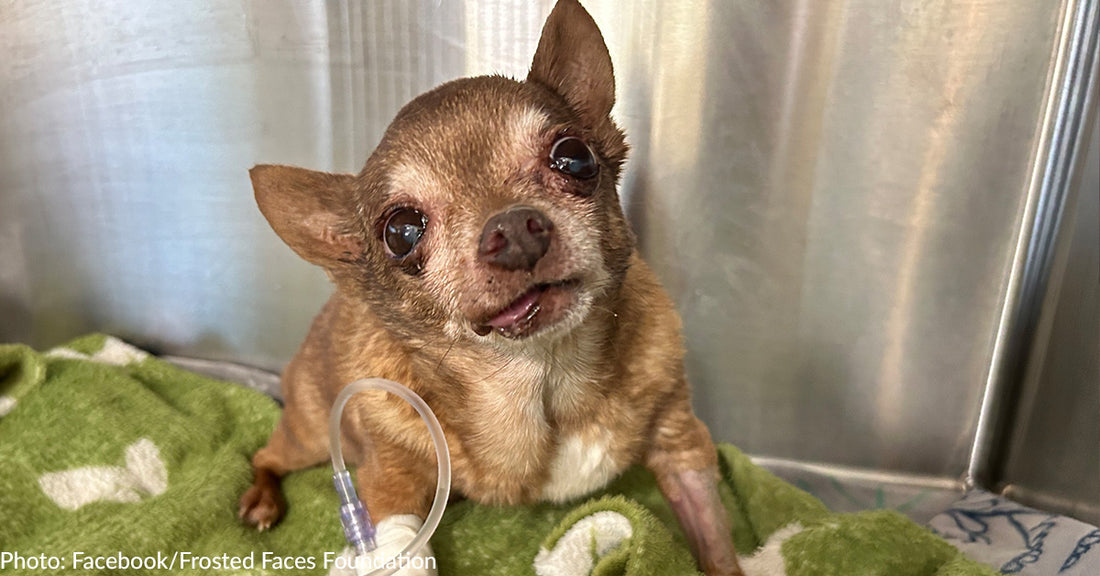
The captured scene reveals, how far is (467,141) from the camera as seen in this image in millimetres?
1180

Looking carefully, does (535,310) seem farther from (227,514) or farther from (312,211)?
(227,514)

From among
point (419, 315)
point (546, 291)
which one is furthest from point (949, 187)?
point (419, 315)

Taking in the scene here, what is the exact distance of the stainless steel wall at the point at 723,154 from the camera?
178 centimetres

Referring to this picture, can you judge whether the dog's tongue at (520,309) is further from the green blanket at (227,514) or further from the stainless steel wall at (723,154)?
the stainless steel wall at (723,154)

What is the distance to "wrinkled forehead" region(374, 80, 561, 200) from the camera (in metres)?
1.16

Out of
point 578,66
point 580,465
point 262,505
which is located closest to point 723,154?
point 578,66

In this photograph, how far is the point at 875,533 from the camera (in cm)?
142

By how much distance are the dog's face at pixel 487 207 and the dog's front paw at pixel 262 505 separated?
653 millimetres

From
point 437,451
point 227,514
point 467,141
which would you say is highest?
point 467,141

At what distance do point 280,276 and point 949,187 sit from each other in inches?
74.5

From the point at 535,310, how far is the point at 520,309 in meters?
0.02

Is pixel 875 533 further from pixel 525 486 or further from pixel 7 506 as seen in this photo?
pixel 7 506

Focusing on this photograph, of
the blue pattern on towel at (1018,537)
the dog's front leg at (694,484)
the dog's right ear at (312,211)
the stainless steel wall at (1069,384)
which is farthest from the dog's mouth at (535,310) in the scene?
the stainless steel wall at (1069,384)

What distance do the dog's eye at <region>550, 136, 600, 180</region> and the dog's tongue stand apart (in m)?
0.23
